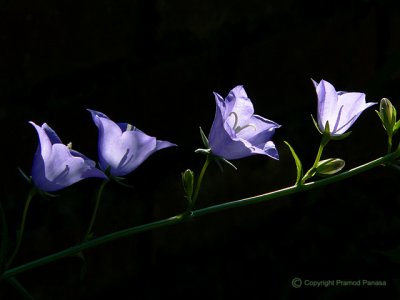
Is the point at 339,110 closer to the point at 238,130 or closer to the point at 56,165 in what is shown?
the point at 238,130

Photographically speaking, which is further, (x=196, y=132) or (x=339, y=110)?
(x=196, y=132)

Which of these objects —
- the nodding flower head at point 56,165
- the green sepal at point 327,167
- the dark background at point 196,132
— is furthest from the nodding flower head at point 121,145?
the dark background at point 196,132

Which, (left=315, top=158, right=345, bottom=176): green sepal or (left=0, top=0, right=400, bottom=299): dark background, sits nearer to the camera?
(left=315, top=158, right=345, bottom=176): green sepal

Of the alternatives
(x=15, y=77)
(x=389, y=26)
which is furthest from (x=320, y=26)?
(x=15, y=77)

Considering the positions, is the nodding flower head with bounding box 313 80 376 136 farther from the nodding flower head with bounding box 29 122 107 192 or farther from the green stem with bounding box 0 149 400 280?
the nodding flower head with bounding box 29 122 107 192

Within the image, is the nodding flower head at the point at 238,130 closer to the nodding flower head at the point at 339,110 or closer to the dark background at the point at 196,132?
the nodding flower head at the point at 339,110

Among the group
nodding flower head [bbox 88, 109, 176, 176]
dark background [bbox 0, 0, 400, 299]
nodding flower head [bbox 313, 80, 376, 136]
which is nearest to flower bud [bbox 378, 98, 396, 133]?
nodding flower head [bbox 313, 80, 376, 136]

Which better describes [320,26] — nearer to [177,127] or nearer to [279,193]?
[177,127]

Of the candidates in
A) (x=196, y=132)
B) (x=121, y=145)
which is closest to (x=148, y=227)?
(x=121, y=145)
